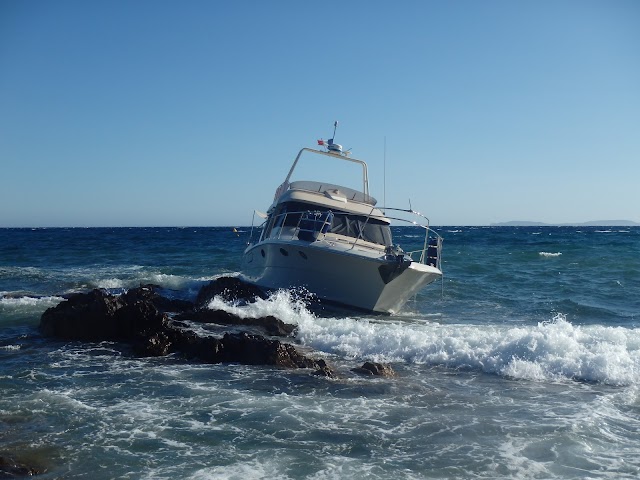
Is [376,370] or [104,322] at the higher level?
[104,322]

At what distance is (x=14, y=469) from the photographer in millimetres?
5875

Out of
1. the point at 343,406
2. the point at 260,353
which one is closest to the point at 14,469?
the point at 343,406

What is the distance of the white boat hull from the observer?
14.5 metres

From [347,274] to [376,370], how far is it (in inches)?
200

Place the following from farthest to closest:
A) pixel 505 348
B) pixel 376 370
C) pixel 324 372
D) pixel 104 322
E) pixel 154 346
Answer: pixel 104 322 → pixel 505 348 → pixel 154 346 → pixel 376 370 → pixel 324 372

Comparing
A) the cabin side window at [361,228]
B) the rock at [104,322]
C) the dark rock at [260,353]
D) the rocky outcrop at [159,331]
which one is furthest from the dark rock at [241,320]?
the cabin side window at [361,228]

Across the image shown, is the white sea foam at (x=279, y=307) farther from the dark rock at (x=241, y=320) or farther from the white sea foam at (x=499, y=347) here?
the white sea foam at (x=499, y=347)

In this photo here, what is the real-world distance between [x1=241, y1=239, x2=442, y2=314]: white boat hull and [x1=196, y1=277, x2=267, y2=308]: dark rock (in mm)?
1154

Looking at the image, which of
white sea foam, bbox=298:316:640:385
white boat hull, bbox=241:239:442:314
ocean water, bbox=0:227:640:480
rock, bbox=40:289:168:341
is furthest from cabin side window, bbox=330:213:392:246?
rock, bbox=40:289:168:341

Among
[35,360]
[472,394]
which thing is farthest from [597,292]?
[35,360]

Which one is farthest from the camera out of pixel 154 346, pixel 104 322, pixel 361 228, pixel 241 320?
pixel 361 228

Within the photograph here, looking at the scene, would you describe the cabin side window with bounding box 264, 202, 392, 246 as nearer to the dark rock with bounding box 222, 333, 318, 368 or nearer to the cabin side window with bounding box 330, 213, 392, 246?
the cabin side window with bounding box 330, 213, 392, 246

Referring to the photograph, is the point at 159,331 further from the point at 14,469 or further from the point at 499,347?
the point at 499,347

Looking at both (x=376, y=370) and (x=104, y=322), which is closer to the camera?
(x=376, y=370)
